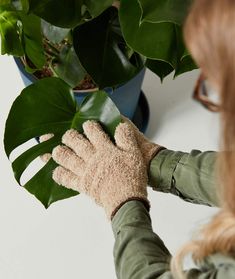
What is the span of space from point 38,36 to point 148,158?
0.27 m

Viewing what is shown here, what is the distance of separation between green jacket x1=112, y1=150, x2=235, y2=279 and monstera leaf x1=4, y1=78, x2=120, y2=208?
0.11 metres

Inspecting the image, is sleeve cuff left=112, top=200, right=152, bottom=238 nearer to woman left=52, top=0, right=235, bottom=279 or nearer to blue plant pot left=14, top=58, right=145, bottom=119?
woman left=52, top=0, right=235, bottom=279

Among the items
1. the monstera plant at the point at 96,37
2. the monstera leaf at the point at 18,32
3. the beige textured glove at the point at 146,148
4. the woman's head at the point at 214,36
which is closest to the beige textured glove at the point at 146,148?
the beige textured glove at the point at 146,148

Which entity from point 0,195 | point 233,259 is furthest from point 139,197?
point 0,195

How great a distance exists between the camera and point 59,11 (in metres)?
0.73

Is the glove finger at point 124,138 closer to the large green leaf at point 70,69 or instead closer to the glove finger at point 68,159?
the glove finger at point 68,159

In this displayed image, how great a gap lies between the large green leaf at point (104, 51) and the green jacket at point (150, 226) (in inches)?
6.0

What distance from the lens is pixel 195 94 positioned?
1.14m

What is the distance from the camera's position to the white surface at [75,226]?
0.91 meters

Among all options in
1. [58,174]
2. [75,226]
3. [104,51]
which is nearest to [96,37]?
[104,51]

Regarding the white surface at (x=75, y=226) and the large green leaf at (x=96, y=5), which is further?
the white surface at (x=75, y=226)

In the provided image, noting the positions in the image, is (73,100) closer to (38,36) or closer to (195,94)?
(38,36)

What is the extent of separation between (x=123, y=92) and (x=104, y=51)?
0.11 metres

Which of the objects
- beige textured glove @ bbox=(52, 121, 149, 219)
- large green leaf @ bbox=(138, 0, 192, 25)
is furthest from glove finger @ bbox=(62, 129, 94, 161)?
large green leaf @ bbox=(138, 0, 192, 25)
